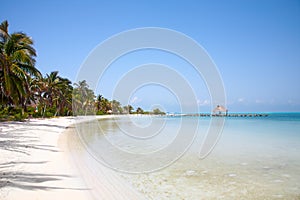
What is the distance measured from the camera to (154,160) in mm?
7887

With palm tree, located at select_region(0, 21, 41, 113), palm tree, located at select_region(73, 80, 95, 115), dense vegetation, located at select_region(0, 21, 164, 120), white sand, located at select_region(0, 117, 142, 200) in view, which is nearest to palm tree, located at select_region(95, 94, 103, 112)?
dense vegetation, located at select_region(0, 21, 164, 120)

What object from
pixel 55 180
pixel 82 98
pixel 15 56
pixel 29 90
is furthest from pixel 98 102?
pixel 55 180

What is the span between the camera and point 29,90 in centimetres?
2147

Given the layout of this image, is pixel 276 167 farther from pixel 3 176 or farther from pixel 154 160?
pixel 3 176

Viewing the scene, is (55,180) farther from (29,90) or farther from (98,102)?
(98,102)

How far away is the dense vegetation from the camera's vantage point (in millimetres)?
15672

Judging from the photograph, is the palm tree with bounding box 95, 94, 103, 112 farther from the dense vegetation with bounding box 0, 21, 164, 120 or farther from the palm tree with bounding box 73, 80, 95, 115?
the palm tree with bounding box 73, 80, 95, 115

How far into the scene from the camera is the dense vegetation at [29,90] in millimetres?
15672

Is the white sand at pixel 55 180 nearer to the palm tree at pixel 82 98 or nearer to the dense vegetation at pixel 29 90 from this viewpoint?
the dense vegetation at pixel 29 90

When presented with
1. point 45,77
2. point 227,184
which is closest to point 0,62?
point 227,184

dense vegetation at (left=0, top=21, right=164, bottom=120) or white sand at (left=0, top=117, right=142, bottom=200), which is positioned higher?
dense vegetation at (left=0, top=21, right=164, bottom=120)

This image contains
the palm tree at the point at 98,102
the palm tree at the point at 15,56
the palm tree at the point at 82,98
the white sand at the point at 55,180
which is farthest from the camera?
the palm tree at the point at 98,102

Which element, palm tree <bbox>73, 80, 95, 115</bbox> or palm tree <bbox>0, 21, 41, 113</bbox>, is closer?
palm tree <bbox>0, 21, 41, 113</bbox>

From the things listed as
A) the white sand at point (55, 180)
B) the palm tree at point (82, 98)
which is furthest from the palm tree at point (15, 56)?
the palm tree at point (82, 98)
